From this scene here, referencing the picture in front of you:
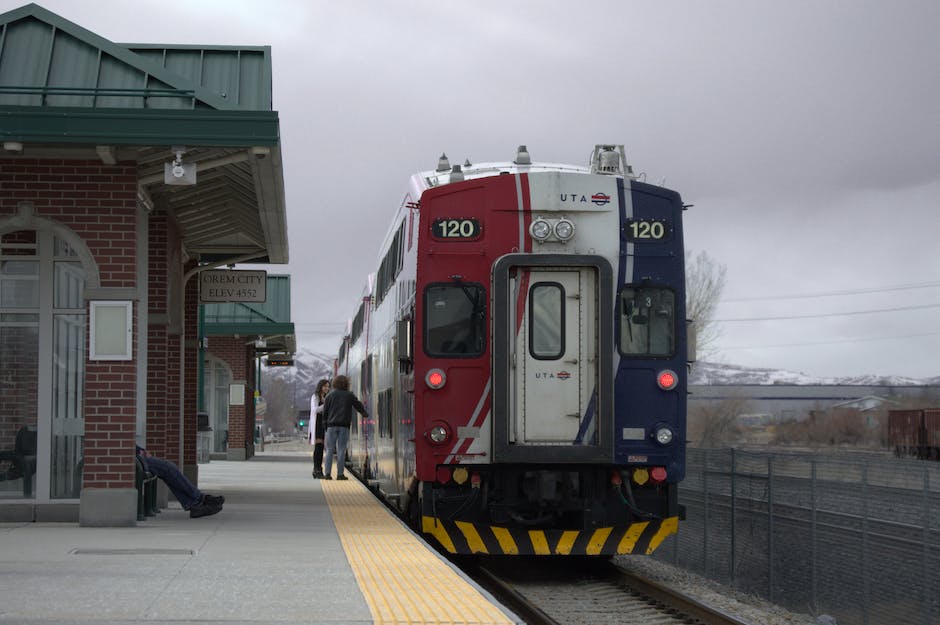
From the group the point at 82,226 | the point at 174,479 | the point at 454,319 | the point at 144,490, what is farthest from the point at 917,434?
the point at 82,226

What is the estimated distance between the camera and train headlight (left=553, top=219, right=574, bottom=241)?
12.0m

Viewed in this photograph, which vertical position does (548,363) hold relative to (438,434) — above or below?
above

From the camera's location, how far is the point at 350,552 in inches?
435

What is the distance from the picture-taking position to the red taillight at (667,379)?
39.8 feet

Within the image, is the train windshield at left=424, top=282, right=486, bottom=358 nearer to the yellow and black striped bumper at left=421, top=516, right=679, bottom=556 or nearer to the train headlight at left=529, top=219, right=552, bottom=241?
the train headlight at left=529, top=219, right=552, bottom=241

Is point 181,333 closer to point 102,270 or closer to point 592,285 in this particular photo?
point 102,270

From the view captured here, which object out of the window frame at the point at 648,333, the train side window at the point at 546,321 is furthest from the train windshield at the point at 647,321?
the train side window at the point at 546,321

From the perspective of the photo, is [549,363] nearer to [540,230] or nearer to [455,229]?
[540,230]

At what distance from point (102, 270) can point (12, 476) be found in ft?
7.35

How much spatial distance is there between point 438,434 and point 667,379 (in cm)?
209

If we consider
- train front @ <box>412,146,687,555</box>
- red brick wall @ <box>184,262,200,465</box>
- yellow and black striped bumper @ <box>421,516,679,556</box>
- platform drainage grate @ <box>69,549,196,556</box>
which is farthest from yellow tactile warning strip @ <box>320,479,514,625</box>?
red brick wall @ <box>184,262,200,465</box>

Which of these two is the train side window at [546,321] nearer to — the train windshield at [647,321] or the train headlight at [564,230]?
the train headlight at [564,230]

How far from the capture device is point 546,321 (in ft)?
39.4

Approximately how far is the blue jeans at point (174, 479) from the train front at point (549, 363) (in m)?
3.44
